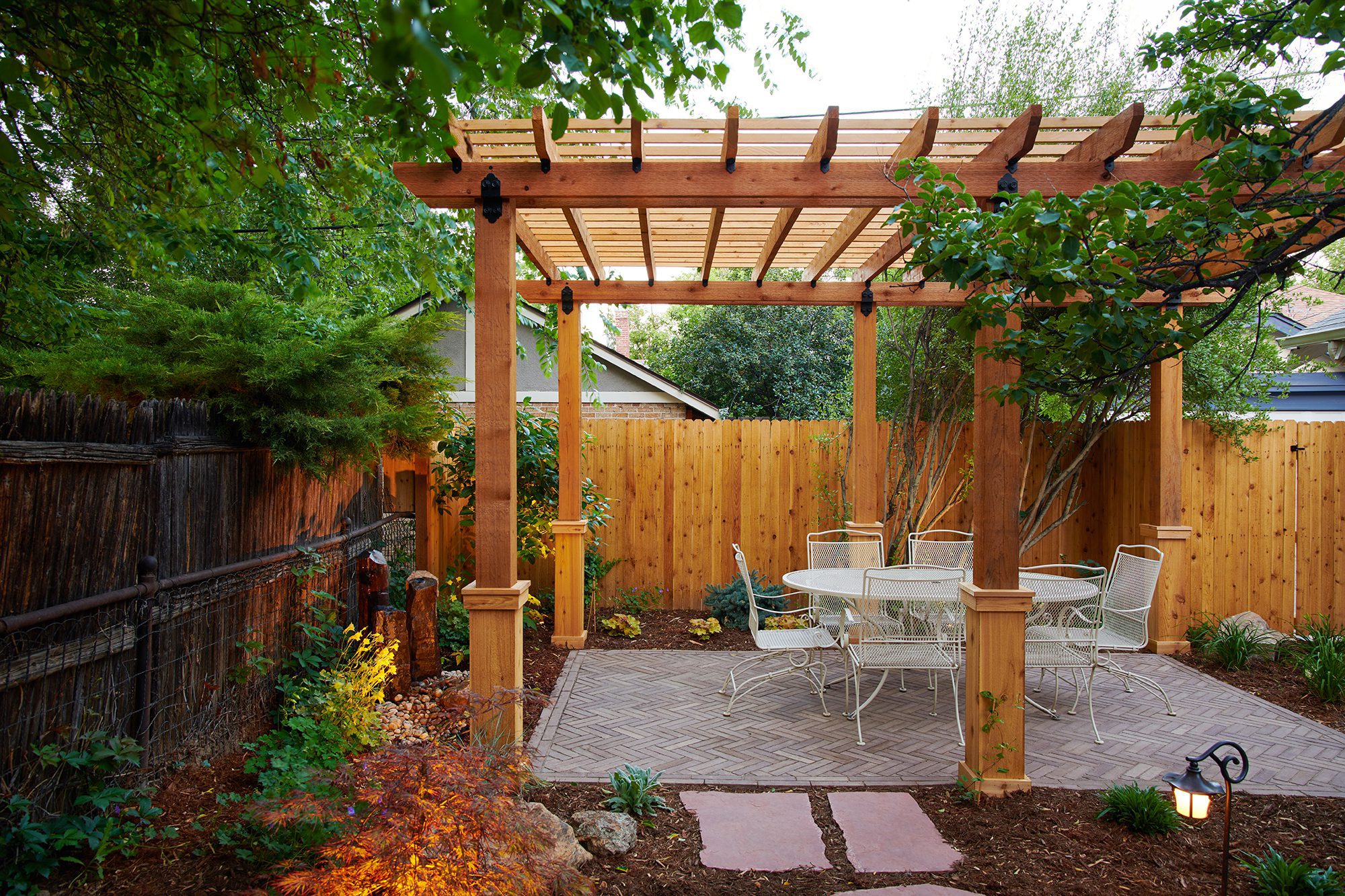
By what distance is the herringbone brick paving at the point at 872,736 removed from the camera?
161 inches

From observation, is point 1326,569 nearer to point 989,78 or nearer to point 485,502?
point 989,78

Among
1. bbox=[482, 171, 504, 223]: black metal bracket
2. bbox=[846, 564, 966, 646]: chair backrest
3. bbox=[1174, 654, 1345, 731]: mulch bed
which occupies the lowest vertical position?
bbox=[1174, 654, 1345, 731]: mulch bed

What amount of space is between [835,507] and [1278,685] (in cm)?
380

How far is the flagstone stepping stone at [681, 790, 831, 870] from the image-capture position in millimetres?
3156

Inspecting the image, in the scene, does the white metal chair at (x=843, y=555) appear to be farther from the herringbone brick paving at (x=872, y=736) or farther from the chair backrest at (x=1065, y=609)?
the chair backrest at (x=1065, y=609)

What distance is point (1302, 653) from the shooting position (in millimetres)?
6348

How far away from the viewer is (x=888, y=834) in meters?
3.40

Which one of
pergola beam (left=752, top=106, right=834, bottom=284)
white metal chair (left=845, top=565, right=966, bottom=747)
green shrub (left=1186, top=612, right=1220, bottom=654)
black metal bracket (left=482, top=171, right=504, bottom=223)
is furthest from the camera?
green shrub (left=1186, top=612, right=1220, bottom=654)

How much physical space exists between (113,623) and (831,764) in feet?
11.2

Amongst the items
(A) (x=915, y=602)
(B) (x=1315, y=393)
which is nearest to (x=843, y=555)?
(A) (x=915, y=602)

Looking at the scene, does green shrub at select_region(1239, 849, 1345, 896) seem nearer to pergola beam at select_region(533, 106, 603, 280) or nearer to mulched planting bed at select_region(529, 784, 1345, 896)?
mulched planting bed at select_region(529, 784, 1345, 896)

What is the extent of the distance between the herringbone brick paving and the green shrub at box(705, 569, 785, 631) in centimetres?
152

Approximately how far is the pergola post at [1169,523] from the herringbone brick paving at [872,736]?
0.82m

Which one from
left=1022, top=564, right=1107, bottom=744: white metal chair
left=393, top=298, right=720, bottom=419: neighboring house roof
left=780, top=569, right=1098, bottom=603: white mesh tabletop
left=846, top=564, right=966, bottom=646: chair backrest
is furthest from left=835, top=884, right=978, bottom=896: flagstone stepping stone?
left=393, top=298, right=720, bottom=419: neighboring house roof
